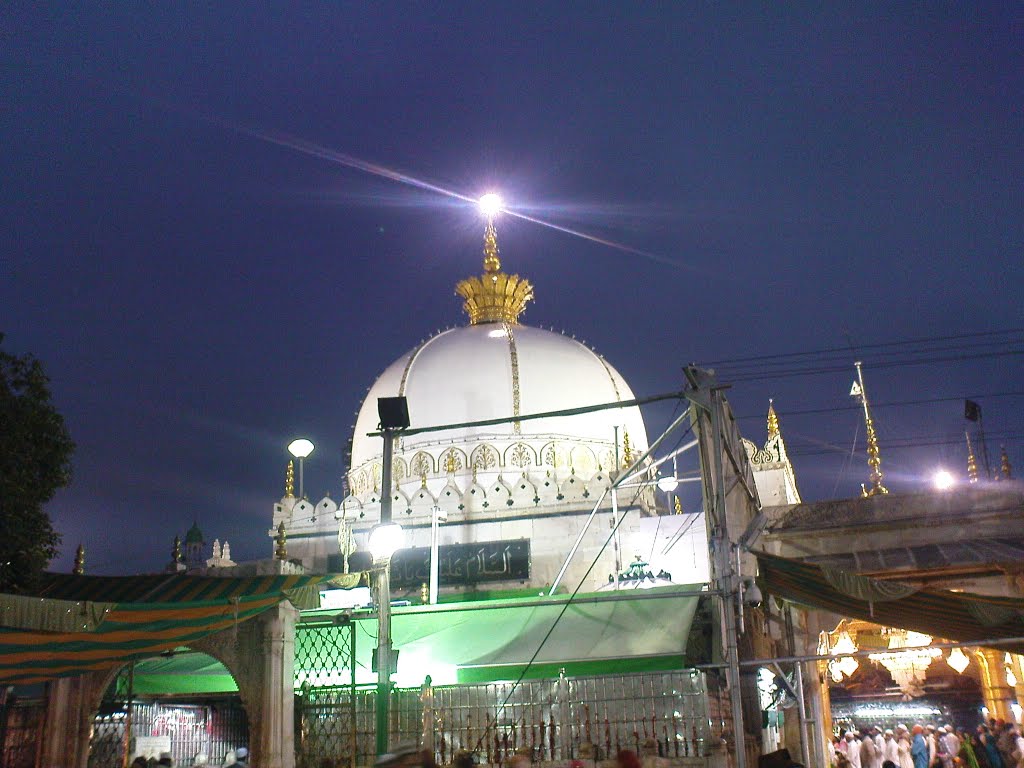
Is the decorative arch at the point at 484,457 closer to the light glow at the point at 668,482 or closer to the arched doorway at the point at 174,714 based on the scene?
the light glow at the point at 668,482

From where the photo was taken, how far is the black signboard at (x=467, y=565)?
20.6 meters

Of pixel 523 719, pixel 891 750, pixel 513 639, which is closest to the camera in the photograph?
pixel 523 719

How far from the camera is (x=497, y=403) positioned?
25.8m

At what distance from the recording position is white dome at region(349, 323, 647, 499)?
2456 centimetres

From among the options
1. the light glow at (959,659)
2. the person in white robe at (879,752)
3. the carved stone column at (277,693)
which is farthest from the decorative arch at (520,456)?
the carved stone column at (277,693)

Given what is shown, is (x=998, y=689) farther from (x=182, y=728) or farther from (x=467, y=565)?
(x=182, y=728)

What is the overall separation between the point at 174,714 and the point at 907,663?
2277 cm

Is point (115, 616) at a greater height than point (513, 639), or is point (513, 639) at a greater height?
point (115, 616)

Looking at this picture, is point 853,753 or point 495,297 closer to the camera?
point 853,753

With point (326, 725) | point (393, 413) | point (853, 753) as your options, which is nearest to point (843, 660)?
point (853, 753)

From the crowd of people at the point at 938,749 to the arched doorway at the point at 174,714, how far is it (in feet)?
36.7

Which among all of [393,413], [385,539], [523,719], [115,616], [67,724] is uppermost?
[393,413]

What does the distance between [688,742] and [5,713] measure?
347 inches

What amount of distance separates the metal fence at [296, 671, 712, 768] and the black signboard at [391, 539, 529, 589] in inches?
287
